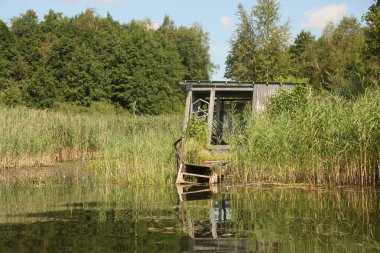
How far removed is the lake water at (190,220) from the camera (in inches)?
343

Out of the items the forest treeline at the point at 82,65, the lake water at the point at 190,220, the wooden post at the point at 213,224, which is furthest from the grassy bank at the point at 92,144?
the forest treeline at the point at 82,65

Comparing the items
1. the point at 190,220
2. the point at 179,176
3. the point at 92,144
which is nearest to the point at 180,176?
the point at 179,176

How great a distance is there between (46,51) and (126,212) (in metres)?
43.6

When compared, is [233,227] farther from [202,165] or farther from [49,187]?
[49,187]

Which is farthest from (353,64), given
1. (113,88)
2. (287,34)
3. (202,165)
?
(202,165)

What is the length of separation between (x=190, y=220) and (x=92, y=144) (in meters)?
15.0

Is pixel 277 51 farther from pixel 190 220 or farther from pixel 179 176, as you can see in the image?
pixel 190 220

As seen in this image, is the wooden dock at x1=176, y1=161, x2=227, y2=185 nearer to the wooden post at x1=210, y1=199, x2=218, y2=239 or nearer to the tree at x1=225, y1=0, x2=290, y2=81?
the wooden post at x1=210, y1=199, x2=218, y2=239

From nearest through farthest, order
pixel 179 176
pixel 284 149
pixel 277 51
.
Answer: pixel 284 149
pixel 179 176
pixel 277 51

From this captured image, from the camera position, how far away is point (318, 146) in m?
14.4

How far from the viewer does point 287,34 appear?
51.2 m

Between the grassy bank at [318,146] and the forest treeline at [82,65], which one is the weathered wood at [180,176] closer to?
the grassy bank at [318,146]

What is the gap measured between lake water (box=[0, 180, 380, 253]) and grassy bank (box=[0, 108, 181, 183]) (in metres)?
1.59

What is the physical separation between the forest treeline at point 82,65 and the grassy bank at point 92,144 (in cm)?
1967
